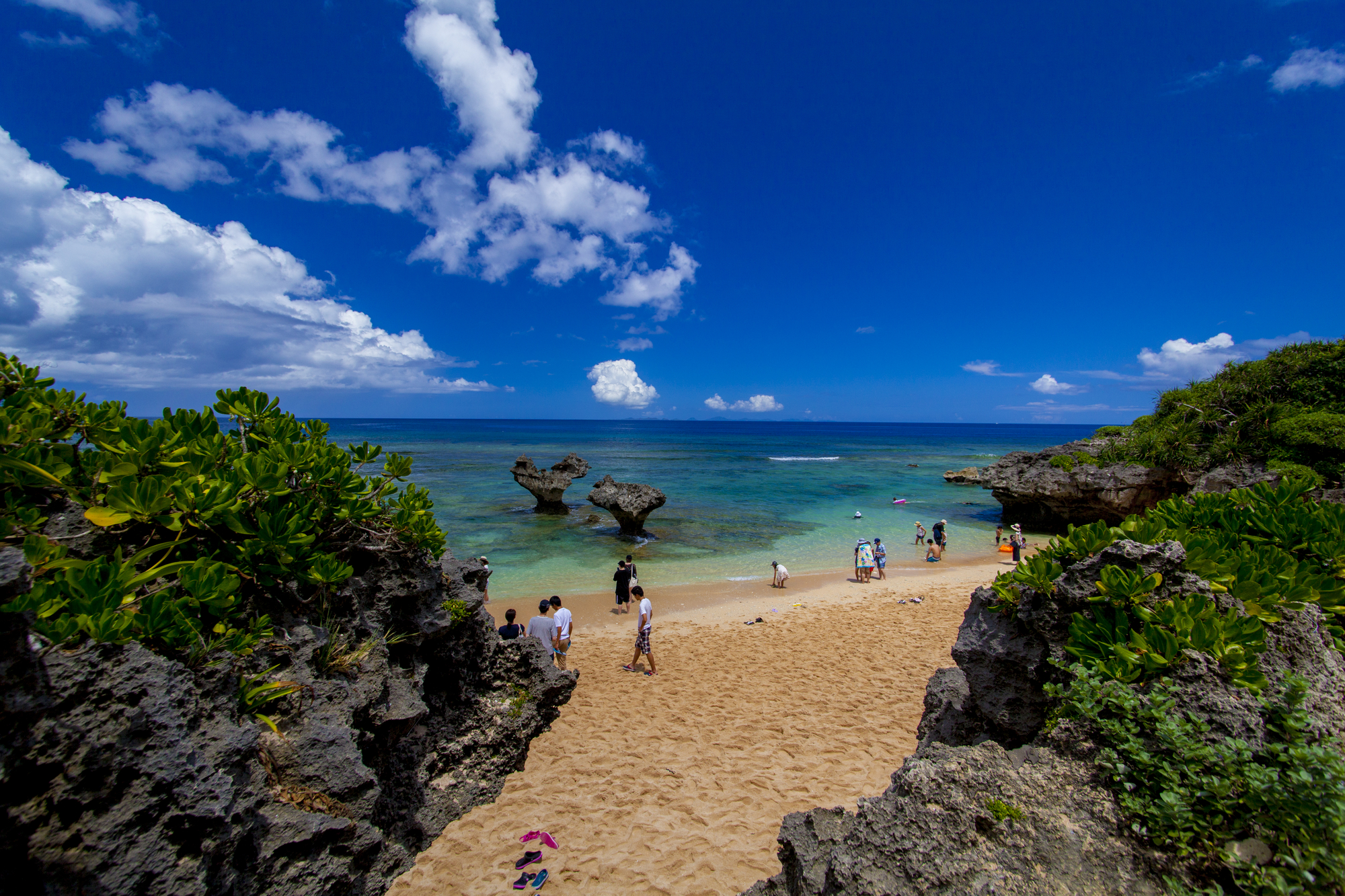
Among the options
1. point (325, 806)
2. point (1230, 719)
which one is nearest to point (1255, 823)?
point (1230, 719)

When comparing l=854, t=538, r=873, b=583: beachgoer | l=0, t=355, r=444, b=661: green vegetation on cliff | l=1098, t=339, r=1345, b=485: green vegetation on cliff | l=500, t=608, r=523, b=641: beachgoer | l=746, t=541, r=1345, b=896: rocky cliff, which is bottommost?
l=854, t=538, r=873, b=583: beachgoer

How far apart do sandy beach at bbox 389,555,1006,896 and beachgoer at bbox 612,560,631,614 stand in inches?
40.5

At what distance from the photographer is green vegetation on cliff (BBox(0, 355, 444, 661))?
7.28 ft

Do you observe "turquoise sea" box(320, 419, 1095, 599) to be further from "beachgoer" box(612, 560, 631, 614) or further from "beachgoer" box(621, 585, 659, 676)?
"beachgoer" box(621, 585, 659, 676)

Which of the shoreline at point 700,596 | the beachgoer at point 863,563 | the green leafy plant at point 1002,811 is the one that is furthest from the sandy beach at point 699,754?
the beachgoer at point 863,563

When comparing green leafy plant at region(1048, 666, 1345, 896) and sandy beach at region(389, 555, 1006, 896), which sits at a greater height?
green leafy plant at region(1048, 666, 1345, 896)

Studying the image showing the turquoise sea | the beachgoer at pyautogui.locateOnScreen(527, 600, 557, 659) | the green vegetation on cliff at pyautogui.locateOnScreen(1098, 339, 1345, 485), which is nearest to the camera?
the beachgoer at pyautogui.locateOnScreen(527, 600, 557, 659)

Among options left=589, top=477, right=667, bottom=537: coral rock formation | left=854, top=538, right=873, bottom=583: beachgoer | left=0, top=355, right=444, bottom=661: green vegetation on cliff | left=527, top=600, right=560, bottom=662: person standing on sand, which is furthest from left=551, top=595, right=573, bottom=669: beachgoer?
A: left=589, top=477, right=667, bottom=537: coral rock formation

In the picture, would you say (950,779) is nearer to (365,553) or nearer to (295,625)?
(295,625)

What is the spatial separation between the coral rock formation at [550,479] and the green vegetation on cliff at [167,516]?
21926mm

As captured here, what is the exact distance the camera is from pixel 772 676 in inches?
327

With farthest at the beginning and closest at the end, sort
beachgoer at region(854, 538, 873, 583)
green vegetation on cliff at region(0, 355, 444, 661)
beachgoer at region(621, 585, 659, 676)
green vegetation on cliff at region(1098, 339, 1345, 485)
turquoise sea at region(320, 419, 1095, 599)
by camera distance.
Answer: turquoise sea at region(320, 419, 1095, 599) < beachgoer at region(854, 538, 873, 583) < green vegetation on cliff at region(1098, 339, 1345, 485) < beachgoer at region(621, 585, 659, 676) < green vegetation on cliff at region(0, 355, 444, 661)

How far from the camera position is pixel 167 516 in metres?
2.73

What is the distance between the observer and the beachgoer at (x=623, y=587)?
1227 centimetres
